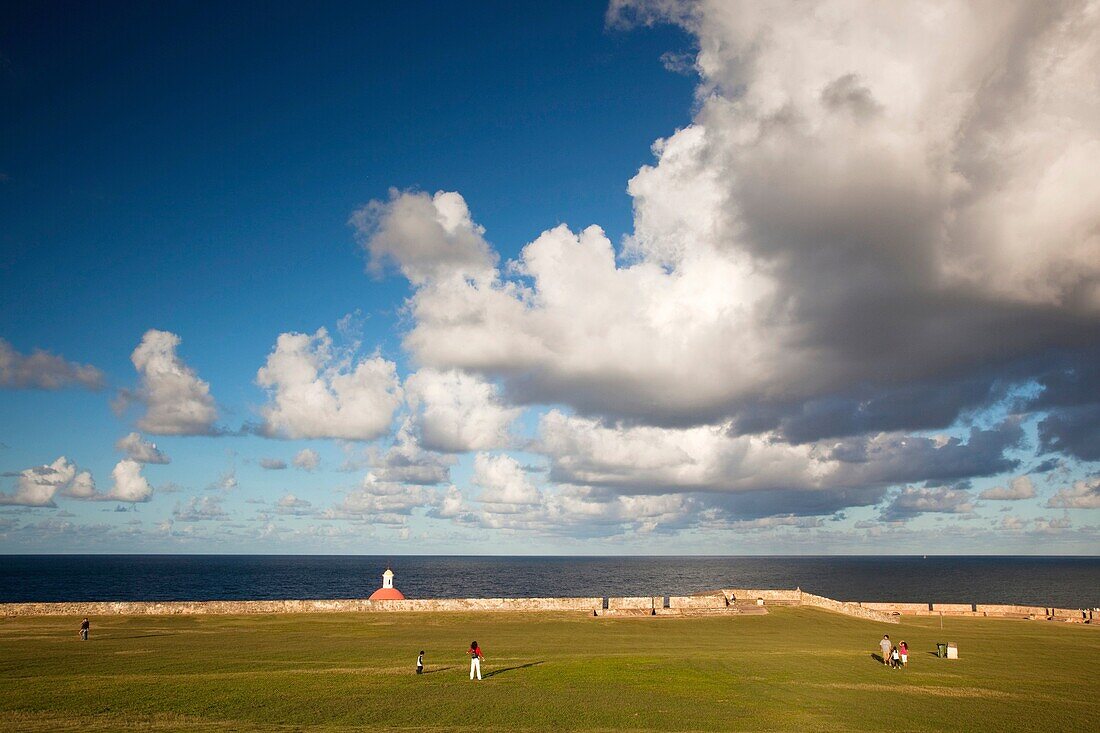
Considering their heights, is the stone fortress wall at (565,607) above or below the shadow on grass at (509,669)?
below

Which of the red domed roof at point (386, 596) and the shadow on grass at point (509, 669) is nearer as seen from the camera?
the shadow on grass at point (509, 669)

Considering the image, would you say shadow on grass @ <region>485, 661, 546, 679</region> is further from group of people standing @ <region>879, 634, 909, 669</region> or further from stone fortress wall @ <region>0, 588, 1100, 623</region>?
stone fortress wall @ <region>0, 588, 1100, 623</region>

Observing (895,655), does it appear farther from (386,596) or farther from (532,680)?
(386,596)

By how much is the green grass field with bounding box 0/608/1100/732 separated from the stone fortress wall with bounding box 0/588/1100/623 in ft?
17.2

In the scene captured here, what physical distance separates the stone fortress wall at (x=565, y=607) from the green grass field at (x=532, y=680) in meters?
5.24

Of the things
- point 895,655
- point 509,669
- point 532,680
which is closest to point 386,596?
point 509,669

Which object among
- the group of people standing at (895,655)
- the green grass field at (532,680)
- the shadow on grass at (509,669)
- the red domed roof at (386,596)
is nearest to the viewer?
the green grass field at (532,680)

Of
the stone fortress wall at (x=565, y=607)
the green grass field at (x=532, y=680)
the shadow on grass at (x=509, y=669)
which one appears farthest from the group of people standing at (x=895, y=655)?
the stone fortress wall at (x=565, y=607)

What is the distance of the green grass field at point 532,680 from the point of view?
71.2ft

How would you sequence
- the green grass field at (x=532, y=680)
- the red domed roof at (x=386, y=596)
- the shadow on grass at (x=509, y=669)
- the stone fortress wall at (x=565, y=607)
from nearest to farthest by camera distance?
the green grass field at (x=532, y=680), the shadow on grass at (x=509, y=669), the stone fortress wall at (x=565, y=607), the red domed roof at (x=386, y=596)

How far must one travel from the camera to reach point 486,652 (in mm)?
35562

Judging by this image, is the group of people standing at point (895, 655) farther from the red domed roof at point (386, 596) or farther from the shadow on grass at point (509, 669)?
the red domed roof at point (386, 596)

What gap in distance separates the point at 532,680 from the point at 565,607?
29.7 metres

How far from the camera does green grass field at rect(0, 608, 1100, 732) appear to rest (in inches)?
854
